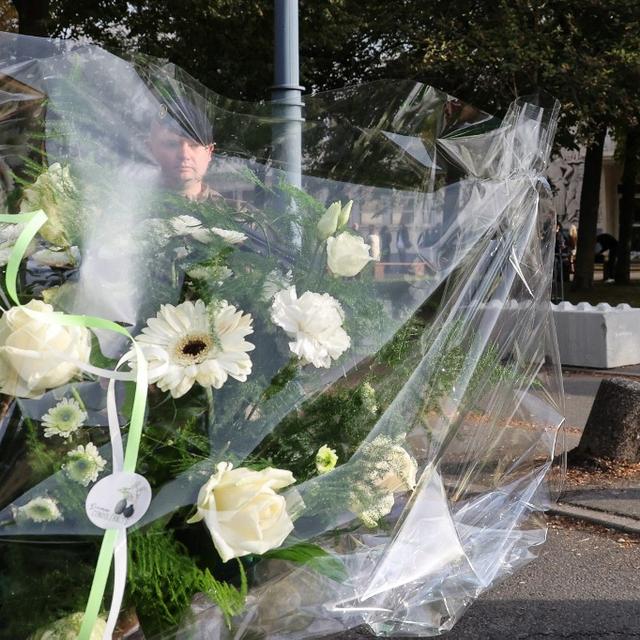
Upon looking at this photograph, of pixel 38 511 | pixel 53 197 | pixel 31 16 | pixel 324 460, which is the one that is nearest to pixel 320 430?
pixel 324 460

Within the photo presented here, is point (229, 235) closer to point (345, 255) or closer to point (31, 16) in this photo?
point (345, 255)

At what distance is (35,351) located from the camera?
5.11 feet

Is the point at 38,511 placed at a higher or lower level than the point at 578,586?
higher

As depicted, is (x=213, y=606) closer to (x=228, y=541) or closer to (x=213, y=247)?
(x=228, y=541)

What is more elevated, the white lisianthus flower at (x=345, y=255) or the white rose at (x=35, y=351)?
the white lisianthus flower at (x=345, y=255)

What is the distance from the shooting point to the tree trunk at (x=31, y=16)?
11250 millimetres

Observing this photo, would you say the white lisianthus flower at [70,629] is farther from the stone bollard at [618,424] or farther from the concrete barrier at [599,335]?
the concrete barrier at [599,335]

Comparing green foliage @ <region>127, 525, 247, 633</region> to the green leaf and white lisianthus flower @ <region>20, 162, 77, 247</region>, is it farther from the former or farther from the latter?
white lisianthus flower @ <region>20, 162, 77, 247</region>

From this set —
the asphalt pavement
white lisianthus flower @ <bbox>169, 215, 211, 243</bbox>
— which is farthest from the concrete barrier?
white lisianthus flower @ <bbox>169, 215, 211, 243</bbox>

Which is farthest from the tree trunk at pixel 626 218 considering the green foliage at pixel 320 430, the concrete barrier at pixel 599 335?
the green foliage at pixel 320 430

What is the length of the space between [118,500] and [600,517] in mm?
4626

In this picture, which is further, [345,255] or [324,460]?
[345,255]

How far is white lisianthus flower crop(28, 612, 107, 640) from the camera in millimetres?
1619

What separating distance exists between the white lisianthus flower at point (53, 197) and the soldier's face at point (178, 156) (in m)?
0.19
